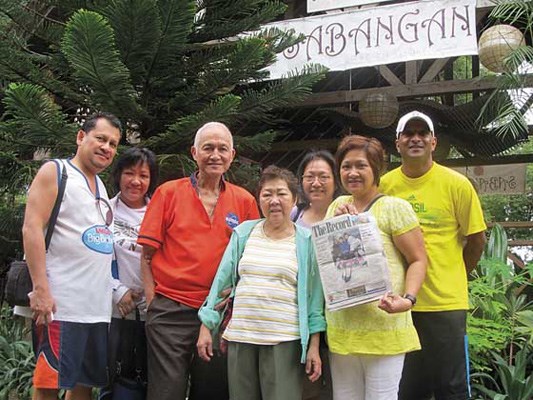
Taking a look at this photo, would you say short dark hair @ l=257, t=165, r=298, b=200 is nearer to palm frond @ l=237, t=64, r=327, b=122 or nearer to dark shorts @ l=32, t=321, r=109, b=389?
dark shorts @ l=32, t=321, r=109, b=389

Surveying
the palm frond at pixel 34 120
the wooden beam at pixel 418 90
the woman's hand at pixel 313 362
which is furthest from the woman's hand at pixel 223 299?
the wooden beam at pixel 418 90

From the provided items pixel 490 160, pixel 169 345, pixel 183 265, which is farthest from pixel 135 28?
pixel 490 160

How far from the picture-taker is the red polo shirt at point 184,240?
2.73 meters

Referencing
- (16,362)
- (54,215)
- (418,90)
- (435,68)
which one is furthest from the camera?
(435,68)

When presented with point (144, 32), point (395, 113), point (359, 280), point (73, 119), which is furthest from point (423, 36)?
point (359, 280)

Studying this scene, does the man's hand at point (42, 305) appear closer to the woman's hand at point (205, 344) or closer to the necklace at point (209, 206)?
the woman's hand at point (205, 344)

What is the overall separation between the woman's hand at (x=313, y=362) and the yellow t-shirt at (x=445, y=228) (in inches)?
21.6

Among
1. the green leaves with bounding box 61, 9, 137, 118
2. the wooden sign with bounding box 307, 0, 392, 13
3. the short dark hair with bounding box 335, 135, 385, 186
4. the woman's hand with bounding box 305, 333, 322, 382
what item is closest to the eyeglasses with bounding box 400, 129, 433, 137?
the short dark hair with bounding box 335, 135, 385, 186

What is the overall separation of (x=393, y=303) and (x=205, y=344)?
0.86 meters

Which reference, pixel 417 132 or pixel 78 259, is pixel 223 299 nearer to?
pixel 78 259

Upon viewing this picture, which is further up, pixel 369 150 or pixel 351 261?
pixel 369 150

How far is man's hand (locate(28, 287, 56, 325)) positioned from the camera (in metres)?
2.54

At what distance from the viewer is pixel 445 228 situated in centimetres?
269

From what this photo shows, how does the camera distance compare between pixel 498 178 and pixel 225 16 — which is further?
pixel 498 178
